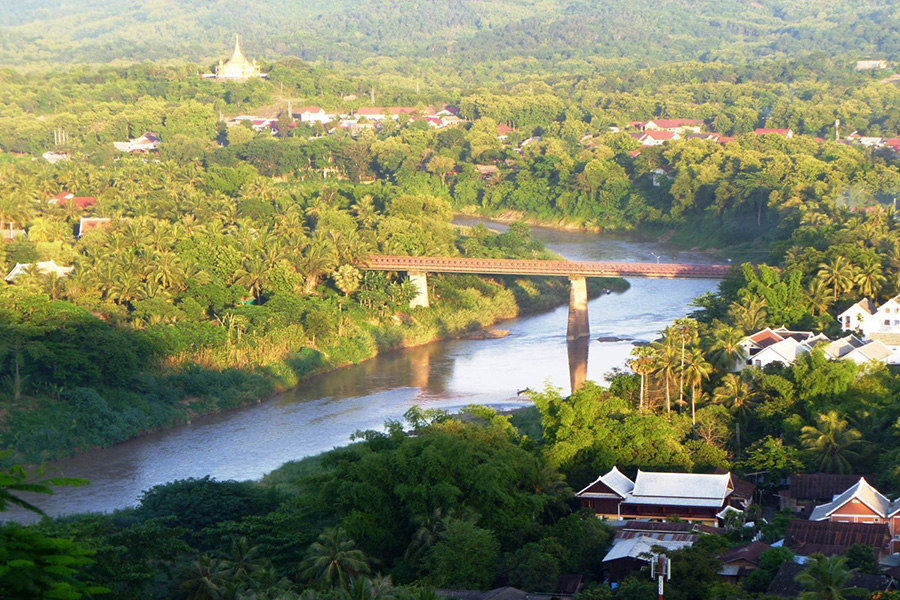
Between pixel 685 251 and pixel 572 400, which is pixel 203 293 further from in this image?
pixel 685 251

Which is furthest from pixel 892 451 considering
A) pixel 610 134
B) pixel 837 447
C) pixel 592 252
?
pixel 610 134

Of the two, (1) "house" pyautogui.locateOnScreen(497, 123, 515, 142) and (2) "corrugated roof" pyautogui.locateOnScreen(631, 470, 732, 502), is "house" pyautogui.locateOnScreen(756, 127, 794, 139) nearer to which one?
(1) "house" pyautogui.locateOnScreen(497, 123, 515, 142)

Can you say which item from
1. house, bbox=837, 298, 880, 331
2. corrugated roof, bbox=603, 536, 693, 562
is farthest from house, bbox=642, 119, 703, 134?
corrugated roof, bbox=603, 536, 693, 562

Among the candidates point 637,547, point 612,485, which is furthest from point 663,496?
point 637,547

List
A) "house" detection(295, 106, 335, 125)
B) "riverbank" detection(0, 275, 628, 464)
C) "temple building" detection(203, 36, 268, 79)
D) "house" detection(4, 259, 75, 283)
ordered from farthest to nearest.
Result: "temple building" detection(203, 36, 268, 79) → "house" detection(295, 106, 335, 125) → "house" detection(4, 259, 75, 283) → "riverbank" detection(0, 275, 628, 464)

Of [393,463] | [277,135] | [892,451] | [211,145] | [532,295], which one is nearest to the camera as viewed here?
[393,463]

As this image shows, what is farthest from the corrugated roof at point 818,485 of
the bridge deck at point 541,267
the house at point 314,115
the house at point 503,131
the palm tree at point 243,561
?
the house at point 314,115
